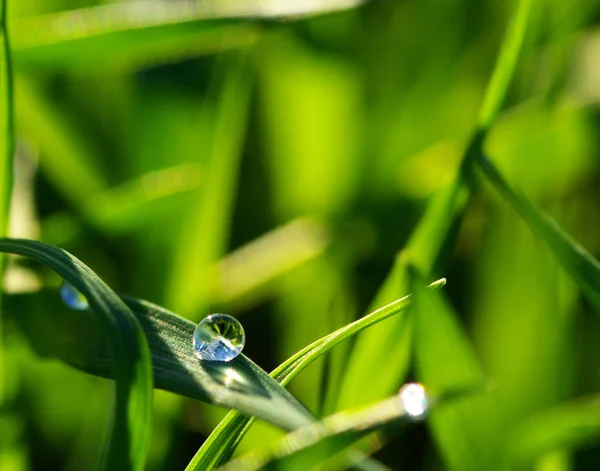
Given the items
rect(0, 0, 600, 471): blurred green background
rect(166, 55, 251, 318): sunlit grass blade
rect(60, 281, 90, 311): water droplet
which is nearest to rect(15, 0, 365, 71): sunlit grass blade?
rect(0, 0, 600, 471): blurred green background

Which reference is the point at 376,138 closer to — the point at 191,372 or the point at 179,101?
→ the point at 179,101

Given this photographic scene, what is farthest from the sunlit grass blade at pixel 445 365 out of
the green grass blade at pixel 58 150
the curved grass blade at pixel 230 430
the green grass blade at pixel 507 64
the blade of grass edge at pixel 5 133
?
the green grass blade at pixel 58 150

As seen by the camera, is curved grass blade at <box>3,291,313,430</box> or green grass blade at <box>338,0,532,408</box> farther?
green grass blade at <box>338,0,532,408</box>

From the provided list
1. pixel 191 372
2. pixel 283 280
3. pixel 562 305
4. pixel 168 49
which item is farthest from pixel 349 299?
pixel 191 372

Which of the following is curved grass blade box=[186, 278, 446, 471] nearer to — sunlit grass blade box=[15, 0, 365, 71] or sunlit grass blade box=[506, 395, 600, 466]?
sunlit grass blade box=[506, 395, 600, 466]

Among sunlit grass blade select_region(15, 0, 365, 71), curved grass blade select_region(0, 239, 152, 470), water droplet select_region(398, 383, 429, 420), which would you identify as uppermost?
sunlit grass blade select_region(15, 0, 365, 71)

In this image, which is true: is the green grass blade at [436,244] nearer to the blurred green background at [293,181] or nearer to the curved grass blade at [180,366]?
the blurred green background at [293,181]

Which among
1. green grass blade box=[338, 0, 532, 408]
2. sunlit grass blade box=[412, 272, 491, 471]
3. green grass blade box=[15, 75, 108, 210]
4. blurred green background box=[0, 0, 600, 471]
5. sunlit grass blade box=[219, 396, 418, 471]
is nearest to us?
sunlit grass blade box=[219, 396, 418, 471]
